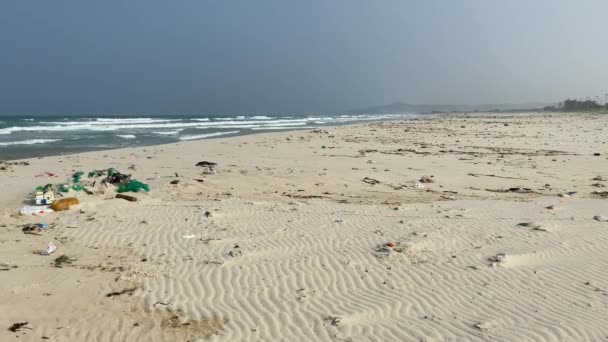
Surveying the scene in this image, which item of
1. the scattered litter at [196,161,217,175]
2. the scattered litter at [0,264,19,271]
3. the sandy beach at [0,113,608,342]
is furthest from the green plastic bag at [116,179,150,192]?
the scattered litter at [0,264,19,271]

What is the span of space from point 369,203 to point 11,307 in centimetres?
651

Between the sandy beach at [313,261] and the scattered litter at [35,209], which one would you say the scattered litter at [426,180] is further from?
the scattered litter at [35,209]

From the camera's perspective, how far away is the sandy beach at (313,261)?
4254 mm

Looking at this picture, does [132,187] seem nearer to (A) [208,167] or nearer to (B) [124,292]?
(A) [208,167]

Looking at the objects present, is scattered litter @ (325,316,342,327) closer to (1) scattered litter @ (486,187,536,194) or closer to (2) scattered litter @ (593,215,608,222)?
(2) scattered litter @ (593,215,608,222)

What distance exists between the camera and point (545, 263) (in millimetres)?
5812

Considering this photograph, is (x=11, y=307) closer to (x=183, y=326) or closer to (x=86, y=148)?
(x=183, y=326)

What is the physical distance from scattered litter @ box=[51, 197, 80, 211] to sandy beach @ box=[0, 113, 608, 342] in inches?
7.5

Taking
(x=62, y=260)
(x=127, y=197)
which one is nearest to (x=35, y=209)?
(x=127, y=197)

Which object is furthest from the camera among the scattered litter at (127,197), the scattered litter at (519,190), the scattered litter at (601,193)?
the scattered litter at (519,190)

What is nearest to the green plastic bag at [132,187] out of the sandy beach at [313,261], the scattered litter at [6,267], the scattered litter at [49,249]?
the sandy beach at [313,261]

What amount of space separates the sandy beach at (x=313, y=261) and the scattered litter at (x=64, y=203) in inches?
7.5

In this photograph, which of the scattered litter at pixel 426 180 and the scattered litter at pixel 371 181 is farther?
the scattered litter at pixel 426 180

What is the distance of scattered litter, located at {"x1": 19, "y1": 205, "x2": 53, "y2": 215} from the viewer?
8.20m
